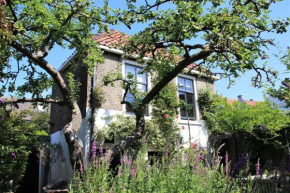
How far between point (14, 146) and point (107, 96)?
348cm

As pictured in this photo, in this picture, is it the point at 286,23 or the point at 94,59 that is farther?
the point at 94,59

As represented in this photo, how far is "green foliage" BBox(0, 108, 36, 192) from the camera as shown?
6.85 m

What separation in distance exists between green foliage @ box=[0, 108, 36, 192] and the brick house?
1.67 metres

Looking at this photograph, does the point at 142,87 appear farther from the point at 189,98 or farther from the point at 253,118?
the point at 253,118

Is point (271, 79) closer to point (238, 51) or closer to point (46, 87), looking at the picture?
point (238, 51)

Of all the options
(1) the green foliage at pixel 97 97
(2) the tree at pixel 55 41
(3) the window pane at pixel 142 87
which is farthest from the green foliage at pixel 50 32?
(3) the window pane at pixel 142 87

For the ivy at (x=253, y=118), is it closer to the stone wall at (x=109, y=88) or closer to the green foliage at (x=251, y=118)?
the green foliage at (x=251, y=118)

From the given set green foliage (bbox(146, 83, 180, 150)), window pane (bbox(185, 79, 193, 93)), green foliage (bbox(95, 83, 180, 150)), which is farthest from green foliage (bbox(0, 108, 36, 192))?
window pane (bbox(185, 79, 193, 93))

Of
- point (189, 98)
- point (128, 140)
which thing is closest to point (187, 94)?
point (189, 98)

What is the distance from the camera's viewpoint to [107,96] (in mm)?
8969

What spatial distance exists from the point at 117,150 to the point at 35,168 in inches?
276

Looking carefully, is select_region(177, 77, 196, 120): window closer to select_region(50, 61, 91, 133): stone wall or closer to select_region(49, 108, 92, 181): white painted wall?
select_region(50, 61, 91, 133): stone wall

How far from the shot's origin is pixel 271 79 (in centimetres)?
573

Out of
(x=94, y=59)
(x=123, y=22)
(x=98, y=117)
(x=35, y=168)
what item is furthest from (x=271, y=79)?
(x=35, y=168)
